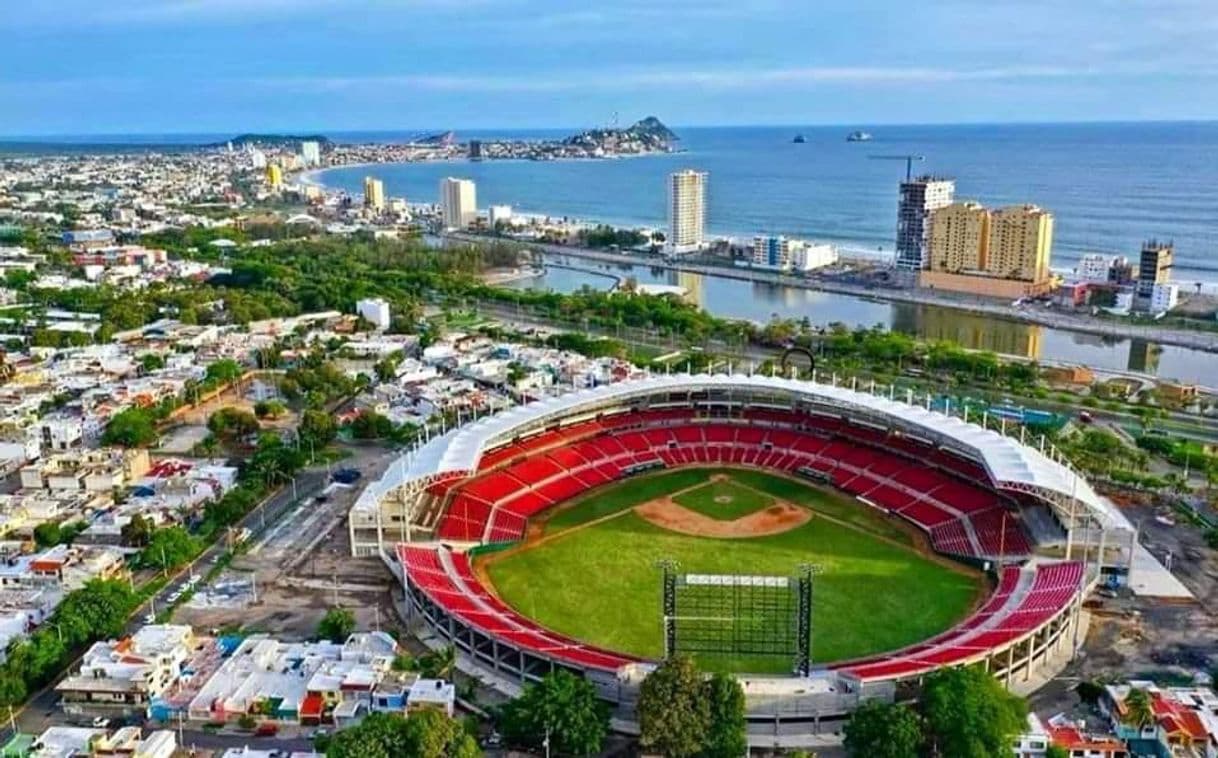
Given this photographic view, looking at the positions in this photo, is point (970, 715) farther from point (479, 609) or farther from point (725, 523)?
point (725, 523)

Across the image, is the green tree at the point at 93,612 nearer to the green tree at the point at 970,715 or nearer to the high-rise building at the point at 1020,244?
the green tree at the point at 970,715

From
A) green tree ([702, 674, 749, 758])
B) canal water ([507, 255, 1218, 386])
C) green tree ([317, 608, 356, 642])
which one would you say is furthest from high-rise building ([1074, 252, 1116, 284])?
green tree ([317, 608, 356, 642])

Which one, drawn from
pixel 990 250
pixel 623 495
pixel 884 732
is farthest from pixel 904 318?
pixel 884 732

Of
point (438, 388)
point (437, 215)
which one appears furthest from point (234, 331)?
point (437, 215)

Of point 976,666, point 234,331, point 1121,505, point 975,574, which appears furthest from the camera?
point 234,331

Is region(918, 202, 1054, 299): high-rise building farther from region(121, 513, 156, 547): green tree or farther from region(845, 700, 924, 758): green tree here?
region(121, 513, 156, 547): green tree

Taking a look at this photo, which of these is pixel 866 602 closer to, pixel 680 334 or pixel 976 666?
pixel 976 666

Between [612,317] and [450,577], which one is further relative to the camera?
[612,317]
